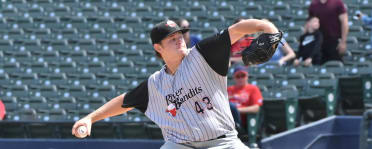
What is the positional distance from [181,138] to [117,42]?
7.73 meters

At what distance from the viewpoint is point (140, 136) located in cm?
816

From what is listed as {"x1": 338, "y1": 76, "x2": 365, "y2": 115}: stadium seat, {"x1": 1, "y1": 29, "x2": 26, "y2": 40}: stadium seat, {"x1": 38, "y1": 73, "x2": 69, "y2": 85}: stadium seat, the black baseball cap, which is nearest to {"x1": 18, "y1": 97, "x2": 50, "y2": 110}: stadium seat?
{"x1": 38, "y1": 73, "x2": 69, "y2": 85}: stadium seat

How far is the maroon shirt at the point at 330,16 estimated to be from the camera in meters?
9.34

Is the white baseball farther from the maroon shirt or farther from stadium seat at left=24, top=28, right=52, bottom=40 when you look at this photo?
stadium seat at left=24, top=28, right=52, bottom=40

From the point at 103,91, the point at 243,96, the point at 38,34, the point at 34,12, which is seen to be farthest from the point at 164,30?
the point at 34,12

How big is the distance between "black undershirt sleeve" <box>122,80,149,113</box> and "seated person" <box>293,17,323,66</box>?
471 cm

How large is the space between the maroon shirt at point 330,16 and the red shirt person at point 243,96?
1.92 m

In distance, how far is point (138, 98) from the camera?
15.4 feet

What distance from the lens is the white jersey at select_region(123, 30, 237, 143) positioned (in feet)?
14.0

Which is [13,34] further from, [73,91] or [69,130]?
[69,130]

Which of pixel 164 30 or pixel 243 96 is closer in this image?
pixel 164 30

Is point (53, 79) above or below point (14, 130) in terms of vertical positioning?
above

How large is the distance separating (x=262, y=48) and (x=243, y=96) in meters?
3.93

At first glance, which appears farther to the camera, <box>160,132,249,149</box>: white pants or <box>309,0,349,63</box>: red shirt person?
<box>309,0,349,63</box>: red shirt person
